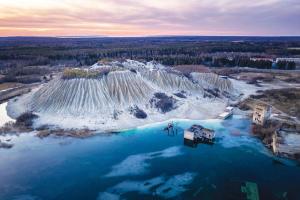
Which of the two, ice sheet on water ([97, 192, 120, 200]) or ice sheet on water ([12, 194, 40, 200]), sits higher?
ice sheet on water ([12, 194, 40, 200])

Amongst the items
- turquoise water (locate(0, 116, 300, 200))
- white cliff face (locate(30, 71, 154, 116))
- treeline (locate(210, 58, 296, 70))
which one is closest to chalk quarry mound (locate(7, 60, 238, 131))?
white cliff face (locate(30, 71, 154, 116))

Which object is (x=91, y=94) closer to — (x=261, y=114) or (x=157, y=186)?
(x=157, y=186)

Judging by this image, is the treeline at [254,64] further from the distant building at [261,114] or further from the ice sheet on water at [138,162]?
the ice sheet on water at [138,162]

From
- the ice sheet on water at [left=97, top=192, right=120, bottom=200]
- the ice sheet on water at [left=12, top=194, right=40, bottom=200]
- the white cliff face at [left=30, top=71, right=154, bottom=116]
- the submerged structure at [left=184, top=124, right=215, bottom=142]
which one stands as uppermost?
the white cliff face at [left=30, top=71, right=154, bottom=116]

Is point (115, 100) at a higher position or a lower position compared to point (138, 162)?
higher

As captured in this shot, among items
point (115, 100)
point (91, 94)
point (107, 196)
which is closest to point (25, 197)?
point (107, 196)

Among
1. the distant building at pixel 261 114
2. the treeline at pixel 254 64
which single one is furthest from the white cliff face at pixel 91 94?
the treeline at pixel 254 64

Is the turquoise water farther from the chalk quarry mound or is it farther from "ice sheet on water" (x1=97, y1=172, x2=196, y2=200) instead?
the chalk quarry mound
